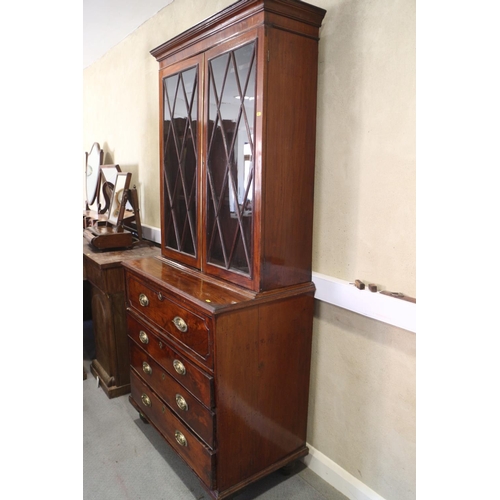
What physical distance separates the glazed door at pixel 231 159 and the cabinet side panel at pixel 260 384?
21cm

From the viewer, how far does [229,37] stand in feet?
4.91

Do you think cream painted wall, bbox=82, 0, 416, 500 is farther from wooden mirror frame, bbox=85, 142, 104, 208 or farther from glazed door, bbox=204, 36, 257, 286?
wooden mirror frame, bbox=85, 142, 104, 208

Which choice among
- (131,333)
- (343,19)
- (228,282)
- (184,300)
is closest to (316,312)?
(228,282)

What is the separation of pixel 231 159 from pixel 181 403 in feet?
3.43

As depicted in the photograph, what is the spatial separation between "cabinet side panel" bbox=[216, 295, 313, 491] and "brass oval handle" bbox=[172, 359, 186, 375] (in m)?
0.23

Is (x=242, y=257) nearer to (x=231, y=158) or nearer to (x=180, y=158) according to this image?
(x=231, y=158)

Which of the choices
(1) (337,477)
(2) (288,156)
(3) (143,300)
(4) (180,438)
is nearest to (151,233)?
(3) (143,300)

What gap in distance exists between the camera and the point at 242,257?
5.12 ft

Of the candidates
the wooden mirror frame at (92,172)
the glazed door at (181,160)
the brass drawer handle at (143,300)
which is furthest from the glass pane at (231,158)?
the wooden mirror frame at (92,172)

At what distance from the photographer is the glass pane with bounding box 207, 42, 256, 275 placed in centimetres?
146
